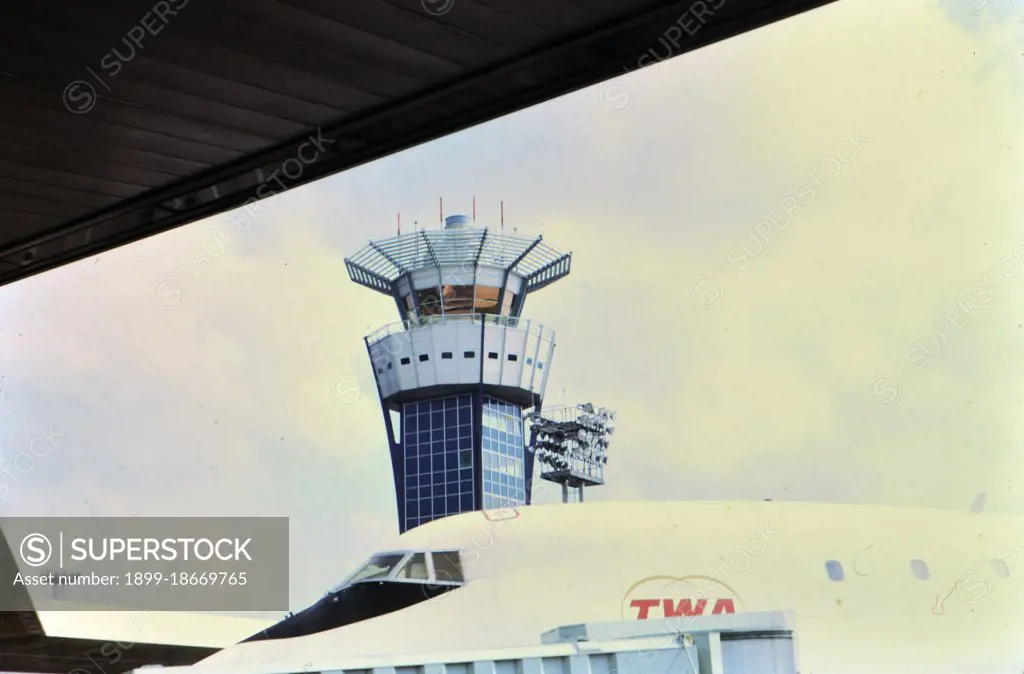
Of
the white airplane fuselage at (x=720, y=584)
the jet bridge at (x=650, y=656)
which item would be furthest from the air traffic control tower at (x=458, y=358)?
the jet bridge at (x=650, y=656)

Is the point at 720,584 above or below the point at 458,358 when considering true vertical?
below

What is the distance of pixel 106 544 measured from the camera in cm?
1812

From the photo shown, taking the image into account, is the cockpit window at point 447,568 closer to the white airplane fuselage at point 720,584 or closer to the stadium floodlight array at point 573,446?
the white airplane fuselage at point 720,584

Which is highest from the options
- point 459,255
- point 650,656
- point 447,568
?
point 459,255

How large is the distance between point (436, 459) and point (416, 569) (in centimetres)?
4549

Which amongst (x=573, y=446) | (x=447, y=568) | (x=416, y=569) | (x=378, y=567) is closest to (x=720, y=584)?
(x=447, y=568)

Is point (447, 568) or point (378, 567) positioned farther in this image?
point (378, 567)

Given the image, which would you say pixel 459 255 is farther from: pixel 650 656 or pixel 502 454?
pixel 650 656

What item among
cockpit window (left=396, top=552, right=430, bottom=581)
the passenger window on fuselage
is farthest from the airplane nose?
the passenger window on fuselage

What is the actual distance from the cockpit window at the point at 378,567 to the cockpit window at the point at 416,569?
0.10 m

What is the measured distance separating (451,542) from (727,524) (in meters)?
2.22

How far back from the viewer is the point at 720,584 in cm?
805

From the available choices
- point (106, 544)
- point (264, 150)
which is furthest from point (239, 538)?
point (264, 150)

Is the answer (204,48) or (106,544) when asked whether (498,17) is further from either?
(106,544)
